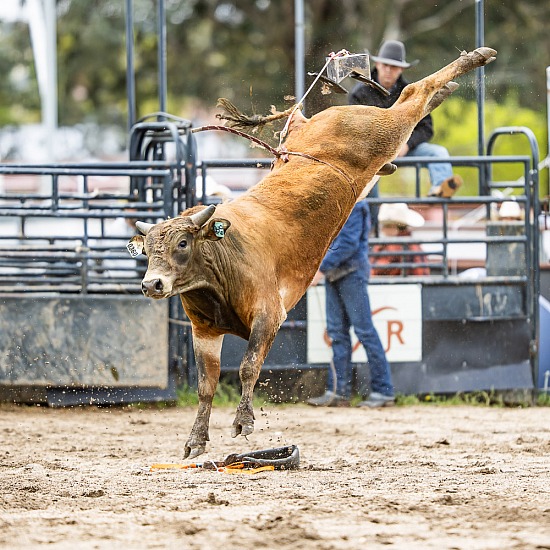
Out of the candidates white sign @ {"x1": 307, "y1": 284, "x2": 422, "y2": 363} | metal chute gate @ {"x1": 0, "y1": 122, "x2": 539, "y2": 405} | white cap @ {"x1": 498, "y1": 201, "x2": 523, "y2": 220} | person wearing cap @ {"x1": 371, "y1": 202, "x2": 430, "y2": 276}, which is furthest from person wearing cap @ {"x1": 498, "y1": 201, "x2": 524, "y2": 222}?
white sign @ {"x1": 307, "y1": 284, "x2": 422, "y2": 363}

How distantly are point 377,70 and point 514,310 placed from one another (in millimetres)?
2470

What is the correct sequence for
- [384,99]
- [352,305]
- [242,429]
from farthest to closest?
[352,305]
[384,99]
[242,429]

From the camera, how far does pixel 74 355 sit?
9.05 meters

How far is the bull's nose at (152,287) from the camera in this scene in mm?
5625

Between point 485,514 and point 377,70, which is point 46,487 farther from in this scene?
point 377,70

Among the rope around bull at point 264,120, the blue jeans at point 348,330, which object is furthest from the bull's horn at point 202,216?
the blue jeans at point 348,330

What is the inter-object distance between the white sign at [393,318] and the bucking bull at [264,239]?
211 centimetres

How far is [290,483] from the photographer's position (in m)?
5.86

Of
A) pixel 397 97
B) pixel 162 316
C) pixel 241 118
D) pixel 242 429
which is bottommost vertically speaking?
pixel 242 429

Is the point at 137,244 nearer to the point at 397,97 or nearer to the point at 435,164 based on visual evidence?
the point at 397,97

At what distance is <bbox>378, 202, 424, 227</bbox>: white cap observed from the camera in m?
10.0

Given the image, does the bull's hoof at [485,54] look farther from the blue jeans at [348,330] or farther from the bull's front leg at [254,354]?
the bull's front leg at [254,354]

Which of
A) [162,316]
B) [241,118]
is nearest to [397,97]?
[241,118]

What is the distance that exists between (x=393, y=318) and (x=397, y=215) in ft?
3.26
